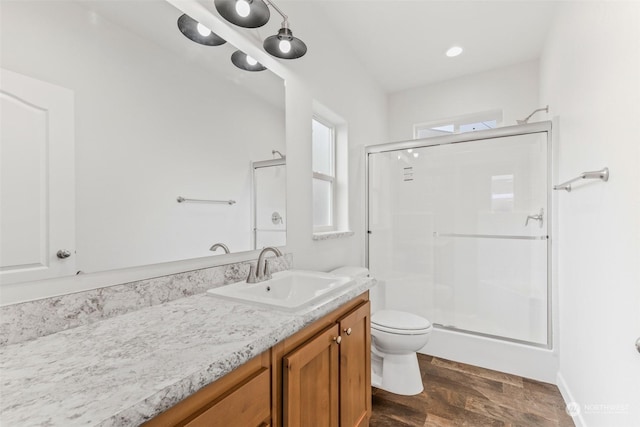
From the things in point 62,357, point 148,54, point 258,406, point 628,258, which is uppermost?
point 148,54

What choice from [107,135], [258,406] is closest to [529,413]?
[258,406]

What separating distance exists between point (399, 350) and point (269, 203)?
50.9 inches

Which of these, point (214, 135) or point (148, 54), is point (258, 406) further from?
point (148, 54)

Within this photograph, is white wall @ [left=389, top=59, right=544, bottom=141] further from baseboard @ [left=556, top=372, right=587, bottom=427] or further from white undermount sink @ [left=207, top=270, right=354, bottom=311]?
white undermount sink @ [left=207, top=270, right=354, bottom=311]

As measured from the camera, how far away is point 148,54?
1.08 meters

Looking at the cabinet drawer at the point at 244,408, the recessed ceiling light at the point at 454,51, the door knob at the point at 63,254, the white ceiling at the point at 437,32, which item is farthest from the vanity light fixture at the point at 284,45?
the recessed ceiling light at the point at 454,51

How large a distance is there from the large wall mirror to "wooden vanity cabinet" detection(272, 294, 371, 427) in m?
0.60

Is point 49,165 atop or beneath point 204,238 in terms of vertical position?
atop

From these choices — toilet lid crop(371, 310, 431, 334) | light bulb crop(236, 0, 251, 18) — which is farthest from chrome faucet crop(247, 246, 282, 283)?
light bulb crop(236, 0, 251, 18)

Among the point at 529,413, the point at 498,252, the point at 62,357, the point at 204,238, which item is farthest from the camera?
the point at 498,252

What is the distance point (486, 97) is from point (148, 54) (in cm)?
323

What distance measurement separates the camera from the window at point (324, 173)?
2.33 meters

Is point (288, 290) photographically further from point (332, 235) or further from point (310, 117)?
point (310, 117)

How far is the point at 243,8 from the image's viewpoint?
127cm
